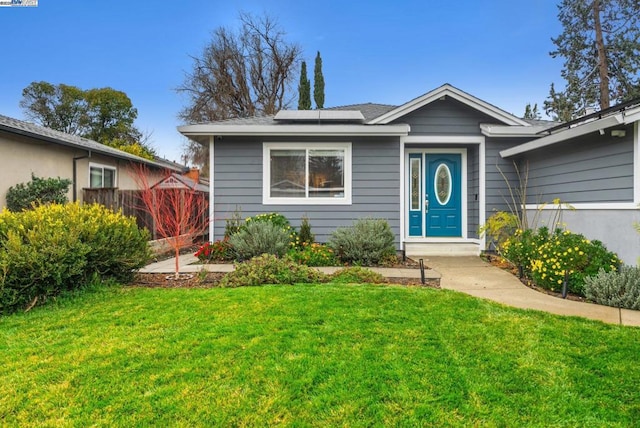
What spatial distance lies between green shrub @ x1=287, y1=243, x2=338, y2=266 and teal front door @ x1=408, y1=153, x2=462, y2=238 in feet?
9.32

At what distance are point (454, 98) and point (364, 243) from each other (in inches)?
164

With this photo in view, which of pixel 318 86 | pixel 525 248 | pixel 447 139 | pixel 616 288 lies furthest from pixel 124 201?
pixel 318 86

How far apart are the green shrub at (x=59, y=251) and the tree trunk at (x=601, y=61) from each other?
20.1 meters

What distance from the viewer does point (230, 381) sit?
246cm

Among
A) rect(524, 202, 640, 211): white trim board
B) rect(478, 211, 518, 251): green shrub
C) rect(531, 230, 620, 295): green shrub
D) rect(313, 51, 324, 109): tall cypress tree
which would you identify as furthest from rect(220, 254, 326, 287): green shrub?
rect(313, 51, 324, 109): tall cypress tree

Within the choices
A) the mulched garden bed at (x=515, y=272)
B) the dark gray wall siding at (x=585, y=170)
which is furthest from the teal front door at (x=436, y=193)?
the dark gray wall siding at (x=585, y=170)

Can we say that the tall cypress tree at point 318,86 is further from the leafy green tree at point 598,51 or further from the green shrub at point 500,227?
the green shrub at point 500,227

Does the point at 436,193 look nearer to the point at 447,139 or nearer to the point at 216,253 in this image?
the point at 447,139

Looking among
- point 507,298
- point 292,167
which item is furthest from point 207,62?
point 507,298

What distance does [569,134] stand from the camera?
19.2 ft

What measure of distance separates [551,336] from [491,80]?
15.7 metres

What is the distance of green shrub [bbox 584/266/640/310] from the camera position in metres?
4.32

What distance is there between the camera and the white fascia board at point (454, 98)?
7.98 metres

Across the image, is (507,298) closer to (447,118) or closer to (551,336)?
(551,336)
